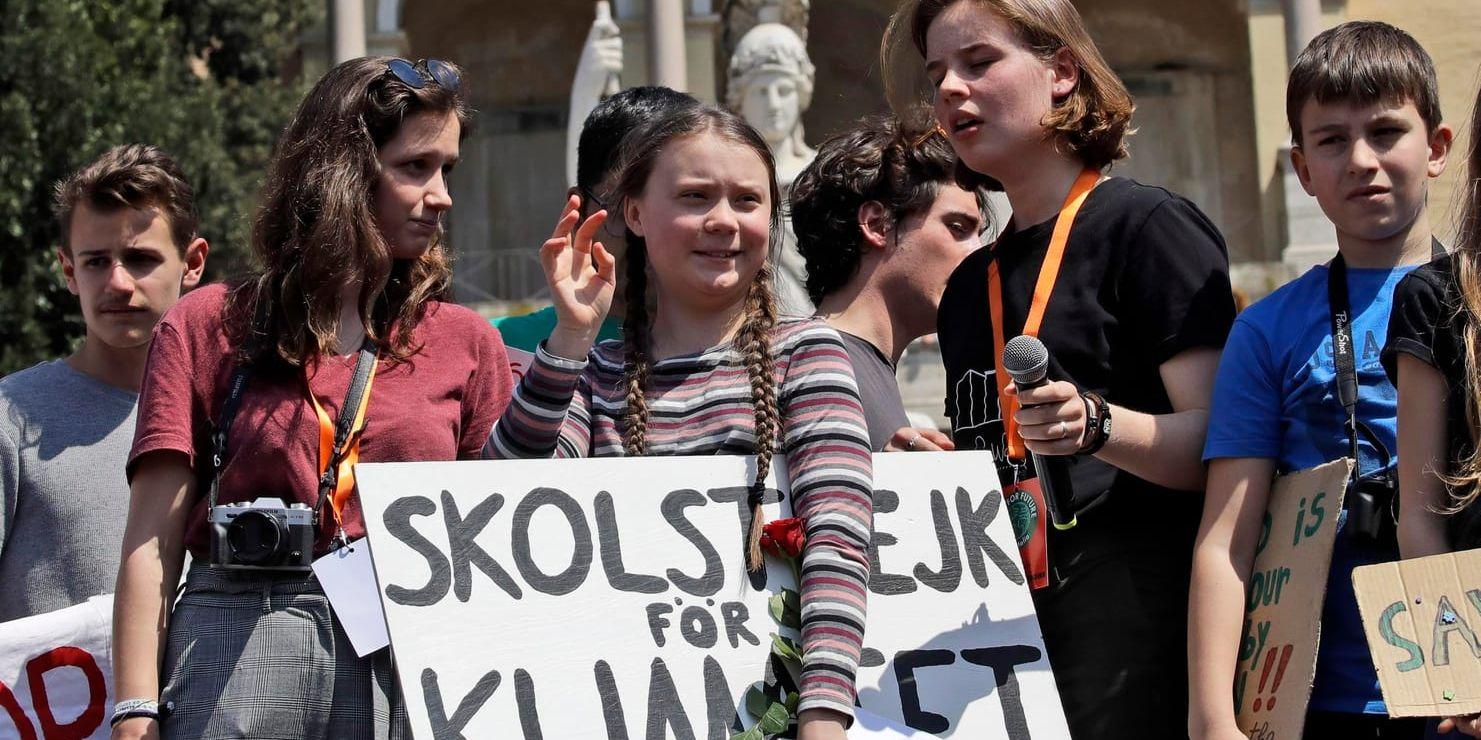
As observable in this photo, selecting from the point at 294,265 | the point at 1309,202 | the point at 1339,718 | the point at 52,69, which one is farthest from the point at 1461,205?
the point at 1309,202

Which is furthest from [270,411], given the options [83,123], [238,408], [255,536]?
[83,123]

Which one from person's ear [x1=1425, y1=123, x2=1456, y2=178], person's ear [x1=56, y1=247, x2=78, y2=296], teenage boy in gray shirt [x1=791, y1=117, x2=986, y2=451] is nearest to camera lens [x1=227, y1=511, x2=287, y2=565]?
teenage boy in gray shirt [x1=791, y1=117, x2=986, y2=451]

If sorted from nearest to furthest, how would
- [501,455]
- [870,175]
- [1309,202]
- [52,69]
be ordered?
[501,455]
[870,175]
[52,69]
[1309,202]

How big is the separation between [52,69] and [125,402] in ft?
32.0

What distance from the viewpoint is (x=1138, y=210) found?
3.27 meters

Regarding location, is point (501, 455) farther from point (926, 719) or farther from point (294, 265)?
point (926, 719)

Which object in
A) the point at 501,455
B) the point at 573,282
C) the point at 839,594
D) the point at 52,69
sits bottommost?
the point at 839,594

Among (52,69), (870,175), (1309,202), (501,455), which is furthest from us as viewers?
(1309,202)

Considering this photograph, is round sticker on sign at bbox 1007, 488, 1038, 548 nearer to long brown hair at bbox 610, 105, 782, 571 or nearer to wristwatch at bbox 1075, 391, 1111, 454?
wristwatch at bbox 1075, 391, 1111, 454

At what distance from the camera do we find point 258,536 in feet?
9.94

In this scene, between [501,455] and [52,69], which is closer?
[501,455]

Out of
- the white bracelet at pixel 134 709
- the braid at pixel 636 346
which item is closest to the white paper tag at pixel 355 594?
the white bracelet at pixel 134 709

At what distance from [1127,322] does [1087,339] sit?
0.08 m

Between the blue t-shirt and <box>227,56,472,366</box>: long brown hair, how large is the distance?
56.8 inches
